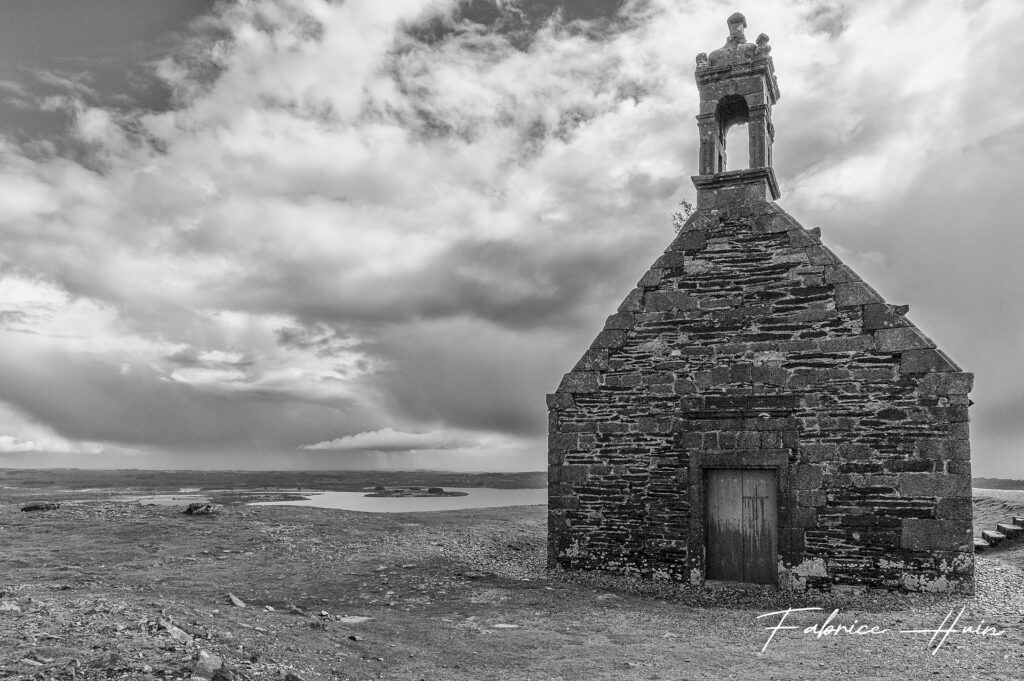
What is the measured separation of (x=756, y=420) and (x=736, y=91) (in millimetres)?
6237

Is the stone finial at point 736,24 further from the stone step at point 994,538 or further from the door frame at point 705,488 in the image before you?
the stone step at point 994,538

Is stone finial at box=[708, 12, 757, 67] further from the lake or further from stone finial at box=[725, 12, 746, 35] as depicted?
the lake

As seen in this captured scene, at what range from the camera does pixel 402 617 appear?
927 centimetres

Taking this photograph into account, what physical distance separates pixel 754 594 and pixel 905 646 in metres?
3.13

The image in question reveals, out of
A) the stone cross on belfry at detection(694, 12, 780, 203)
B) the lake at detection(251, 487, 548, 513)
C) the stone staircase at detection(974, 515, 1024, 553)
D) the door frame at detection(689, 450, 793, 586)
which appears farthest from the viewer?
the lake at detection(251, 487, 548, 513)

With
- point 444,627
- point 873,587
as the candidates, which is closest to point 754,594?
point 873,587

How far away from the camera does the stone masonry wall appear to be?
1050cm

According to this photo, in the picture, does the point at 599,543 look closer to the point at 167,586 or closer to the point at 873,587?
the point at 873,587

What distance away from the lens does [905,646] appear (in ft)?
26.0

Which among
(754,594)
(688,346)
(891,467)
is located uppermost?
(688,346)

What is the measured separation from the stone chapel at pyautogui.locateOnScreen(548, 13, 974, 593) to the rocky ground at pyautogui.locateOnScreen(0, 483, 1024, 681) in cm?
57

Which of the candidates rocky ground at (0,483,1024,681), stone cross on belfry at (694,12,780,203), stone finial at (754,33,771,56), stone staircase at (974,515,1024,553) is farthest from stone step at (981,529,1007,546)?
stone finial at (754,33,771,56)

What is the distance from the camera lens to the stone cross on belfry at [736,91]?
13234 millimetres

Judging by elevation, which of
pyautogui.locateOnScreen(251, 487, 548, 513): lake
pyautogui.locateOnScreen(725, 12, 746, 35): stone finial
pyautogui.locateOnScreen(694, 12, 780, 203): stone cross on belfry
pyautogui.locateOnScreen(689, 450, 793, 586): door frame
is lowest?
pyautogui.locateOnScreen(251, 487, 548, 513): lake
